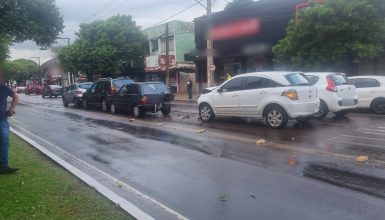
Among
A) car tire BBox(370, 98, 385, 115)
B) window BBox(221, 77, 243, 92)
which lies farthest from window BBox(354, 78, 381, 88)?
window BBox(221, 77, 243, 92)

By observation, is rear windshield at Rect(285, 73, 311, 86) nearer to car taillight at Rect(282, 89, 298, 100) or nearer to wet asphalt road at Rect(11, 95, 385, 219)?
car taillight at Rect(282, 89, 298, 100)

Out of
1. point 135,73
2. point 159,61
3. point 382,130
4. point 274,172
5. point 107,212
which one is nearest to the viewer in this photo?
point 107,212

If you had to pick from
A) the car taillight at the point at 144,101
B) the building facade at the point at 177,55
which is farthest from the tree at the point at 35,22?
the building facade at the point at 177,55

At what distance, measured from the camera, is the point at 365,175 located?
671 centimetres

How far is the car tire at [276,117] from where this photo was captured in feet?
39.7

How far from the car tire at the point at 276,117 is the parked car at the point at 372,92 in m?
5.30

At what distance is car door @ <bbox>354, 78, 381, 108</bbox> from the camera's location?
15539 millimetres

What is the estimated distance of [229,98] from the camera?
13.9m

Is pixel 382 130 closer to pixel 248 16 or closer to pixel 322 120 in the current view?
pixel 322 120

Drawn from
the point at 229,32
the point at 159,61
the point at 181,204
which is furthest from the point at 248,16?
the point at 181,204

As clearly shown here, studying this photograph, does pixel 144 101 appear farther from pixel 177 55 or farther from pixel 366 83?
pixel 177 55

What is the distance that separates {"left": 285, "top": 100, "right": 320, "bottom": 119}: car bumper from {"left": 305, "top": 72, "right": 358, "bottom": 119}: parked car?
1.61 metres

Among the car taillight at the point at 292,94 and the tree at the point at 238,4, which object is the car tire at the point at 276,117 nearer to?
the car taillight at the point at 292,94

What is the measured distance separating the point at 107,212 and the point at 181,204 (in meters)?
1.05
